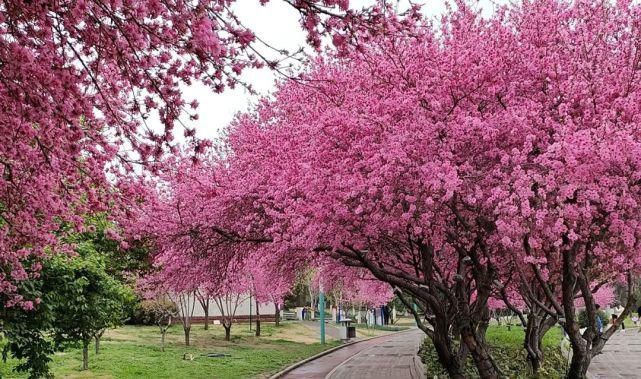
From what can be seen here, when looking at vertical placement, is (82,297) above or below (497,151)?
below

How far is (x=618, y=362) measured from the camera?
23875 mm

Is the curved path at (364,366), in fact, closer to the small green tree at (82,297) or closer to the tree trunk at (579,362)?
Answer: the small green tree at (82,297)

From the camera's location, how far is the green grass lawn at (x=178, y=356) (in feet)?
61.8

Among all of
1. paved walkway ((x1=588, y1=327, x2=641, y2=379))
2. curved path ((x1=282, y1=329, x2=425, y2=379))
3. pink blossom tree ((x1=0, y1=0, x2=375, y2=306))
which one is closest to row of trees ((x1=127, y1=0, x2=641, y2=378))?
pink blossom tree ((x1=0, y1=0, x2=375, y2=306))

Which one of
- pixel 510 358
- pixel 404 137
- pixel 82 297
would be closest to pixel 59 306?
pixel 82 297

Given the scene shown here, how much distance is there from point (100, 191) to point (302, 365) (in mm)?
18366

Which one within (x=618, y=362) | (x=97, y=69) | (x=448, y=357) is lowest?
(x=618, y=362)

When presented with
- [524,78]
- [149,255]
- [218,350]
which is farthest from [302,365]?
[524,78]

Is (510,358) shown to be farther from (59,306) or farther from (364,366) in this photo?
(59,306)

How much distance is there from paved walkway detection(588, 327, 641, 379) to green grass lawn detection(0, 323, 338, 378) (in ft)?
36.6

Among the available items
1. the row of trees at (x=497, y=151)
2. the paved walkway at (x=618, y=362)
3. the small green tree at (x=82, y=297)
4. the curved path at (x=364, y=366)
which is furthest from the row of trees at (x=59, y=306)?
the paved walkway at (x=618, y=362)

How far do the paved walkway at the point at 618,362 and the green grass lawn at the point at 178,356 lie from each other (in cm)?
1115

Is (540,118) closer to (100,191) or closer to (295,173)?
(295,173)

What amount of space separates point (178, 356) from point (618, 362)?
1738 cm
